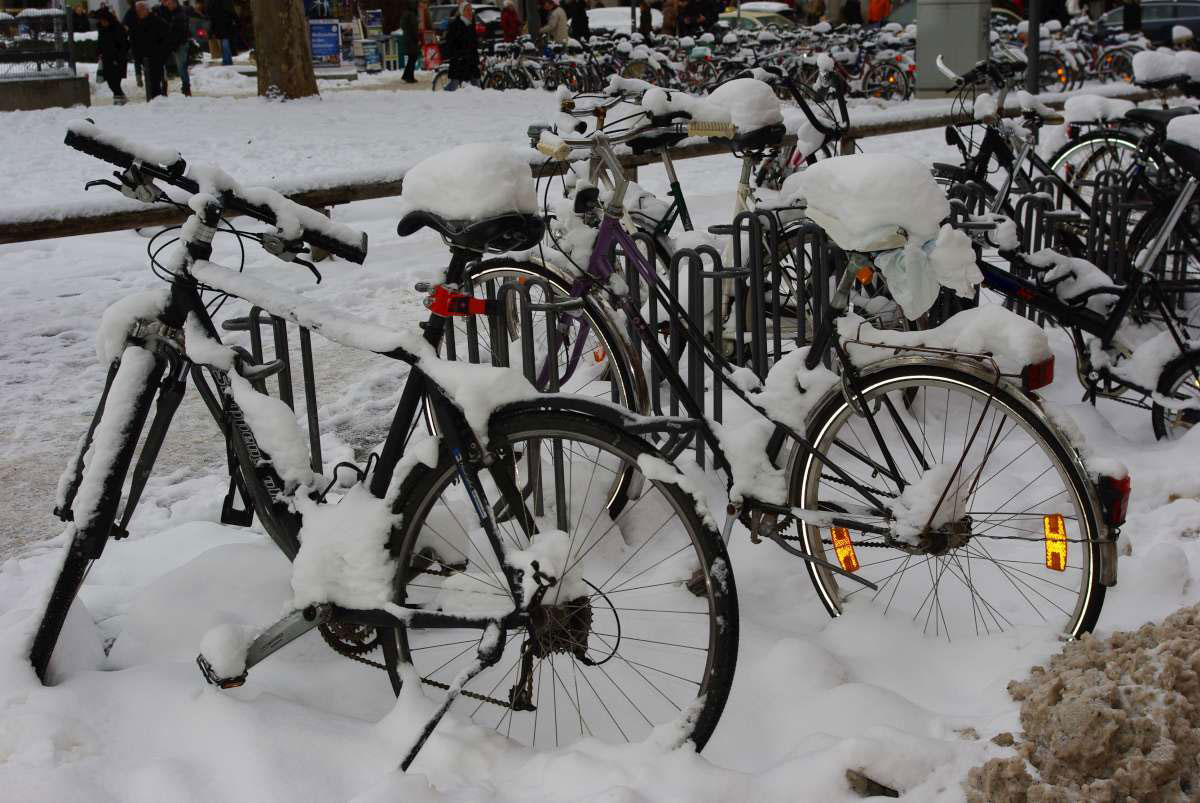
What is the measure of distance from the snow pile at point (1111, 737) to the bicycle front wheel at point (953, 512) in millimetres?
491

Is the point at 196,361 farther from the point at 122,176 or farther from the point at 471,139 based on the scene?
the point at 471,139

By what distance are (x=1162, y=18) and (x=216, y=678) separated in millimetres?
26045

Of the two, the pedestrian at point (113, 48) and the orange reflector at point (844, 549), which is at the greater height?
the pedestrian at point (113, 48)

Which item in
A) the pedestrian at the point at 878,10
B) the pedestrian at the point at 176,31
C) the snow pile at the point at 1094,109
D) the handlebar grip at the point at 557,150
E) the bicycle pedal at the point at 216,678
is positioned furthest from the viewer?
the pedestrian at the point at 878,10

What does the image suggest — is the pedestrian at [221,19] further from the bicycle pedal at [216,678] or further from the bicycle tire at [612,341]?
the bicycle pedal at [216,678]

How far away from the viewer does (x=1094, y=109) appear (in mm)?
6781

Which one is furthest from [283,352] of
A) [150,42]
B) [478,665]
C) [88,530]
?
[150,42]

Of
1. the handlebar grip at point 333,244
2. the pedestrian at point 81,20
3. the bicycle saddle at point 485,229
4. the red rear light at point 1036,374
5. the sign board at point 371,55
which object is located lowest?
the red rear light at point 1036,374

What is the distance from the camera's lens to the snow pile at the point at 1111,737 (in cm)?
236

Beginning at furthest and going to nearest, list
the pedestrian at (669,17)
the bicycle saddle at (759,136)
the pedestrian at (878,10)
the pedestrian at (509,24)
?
1. the pedestrian at (669,17)
2. the pedestrian at (878,10)
3. the pedestrian at (509,24)
4. the bicycle saddle at (759,136)

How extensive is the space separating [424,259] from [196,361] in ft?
19.9

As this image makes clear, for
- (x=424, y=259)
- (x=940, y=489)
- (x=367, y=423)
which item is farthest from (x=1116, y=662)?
(x=424, y=259)

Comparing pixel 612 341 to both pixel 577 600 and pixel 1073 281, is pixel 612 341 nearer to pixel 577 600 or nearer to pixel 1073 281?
pixel 577 600

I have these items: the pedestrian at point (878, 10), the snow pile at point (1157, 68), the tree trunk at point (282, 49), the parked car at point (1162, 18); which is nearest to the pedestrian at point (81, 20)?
the tree trunk at point (282, 49)
